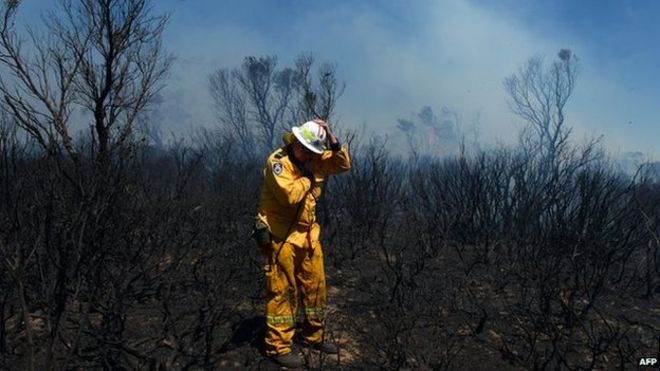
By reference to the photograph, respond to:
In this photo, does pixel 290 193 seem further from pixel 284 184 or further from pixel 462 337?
pixel 462 337

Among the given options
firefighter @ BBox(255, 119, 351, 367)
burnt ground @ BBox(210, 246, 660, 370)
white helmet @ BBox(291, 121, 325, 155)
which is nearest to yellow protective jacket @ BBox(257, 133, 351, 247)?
firefighter @ BBox(255, 119, 351, 367)

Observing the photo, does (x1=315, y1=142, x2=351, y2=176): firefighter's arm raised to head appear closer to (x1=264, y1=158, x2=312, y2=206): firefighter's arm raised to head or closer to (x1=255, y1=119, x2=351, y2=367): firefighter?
(x1=255, y1=119, x2=351, y2=367): firefighter

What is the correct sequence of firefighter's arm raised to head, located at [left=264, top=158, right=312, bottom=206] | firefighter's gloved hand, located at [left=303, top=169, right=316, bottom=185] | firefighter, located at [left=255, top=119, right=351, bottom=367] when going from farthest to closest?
firefighter's gloved hand, located at [left=303, top=169, right=316, bottom=185]
firefighter, located at [left=255, top=119, right=351, bottom=367]
firefighter's arm raised to head, located at [left=264, top=158, right=312, bottom=206]

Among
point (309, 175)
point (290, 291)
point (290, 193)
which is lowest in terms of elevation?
point (290, 291)

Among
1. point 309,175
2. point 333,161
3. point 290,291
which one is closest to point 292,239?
point 290,291

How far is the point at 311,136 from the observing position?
3.06 meters

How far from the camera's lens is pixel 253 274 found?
4758 mm

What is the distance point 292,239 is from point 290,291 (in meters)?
0.36

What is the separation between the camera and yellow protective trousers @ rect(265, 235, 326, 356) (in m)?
3.09

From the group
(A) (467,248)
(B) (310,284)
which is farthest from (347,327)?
(A) (467,248)

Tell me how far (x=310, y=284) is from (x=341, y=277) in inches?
89.2

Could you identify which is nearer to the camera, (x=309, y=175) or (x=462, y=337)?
(x=309, y=175)

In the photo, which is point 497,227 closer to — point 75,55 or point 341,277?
point 341,277

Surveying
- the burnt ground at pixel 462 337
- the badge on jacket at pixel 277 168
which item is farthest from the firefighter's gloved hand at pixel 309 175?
the burnt ground at pixel 462 337
